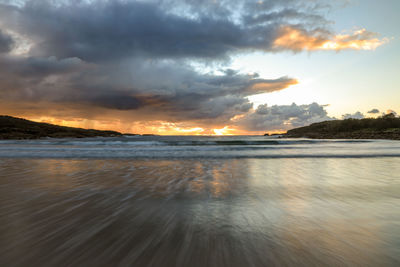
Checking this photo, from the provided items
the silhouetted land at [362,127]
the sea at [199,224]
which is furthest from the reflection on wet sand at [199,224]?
the silhouetted land at [362,127]

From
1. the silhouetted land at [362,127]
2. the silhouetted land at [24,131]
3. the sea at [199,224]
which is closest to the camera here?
the sea at [199,224]

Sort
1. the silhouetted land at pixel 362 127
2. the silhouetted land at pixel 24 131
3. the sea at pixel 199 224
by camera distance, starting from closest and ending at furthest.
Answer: the sea at pixel 199 224
the silhouetted land at pixel 362 127
the silhouetted land at pixel 24 131

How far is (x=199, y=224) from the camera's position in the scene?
10.1 feet

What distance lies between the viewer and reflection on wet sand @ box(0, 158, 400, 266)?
2174mm

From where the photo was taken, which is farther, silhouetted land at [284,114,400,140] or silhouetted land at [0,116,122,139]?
silhouetted land at [0,116,122,139]

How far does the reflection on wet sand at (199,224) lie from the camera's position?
7.13ft

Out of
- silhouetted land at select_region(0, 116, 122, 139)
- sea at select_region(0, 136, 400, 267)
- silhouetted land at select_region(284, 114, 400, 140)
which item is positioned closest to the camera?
sea at select_region(0, 136, 400, 267)

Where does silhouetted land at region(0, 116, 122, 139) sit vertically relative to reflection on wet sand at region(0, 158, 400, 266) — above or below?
above

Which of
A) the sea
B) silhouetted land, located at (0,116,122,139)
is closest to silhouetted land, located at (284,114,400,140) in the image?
the sea

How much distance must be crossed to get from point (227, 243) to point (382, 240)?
2052 millimetres

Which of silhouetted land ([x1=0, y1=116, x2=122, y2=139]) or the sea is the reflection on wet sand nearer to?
the sea

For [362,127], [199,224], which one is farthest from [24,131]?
[362,127]

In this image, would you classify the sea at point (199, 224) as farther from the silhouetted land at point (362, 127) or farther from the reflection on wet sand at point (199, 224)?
the silhouetted land at point (362, 127)

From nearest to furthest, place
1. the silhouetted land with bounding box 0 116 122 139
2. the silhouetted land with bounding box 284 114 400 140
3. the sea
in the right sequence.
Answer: the sea → the silhouetted land with bounding box 284 114 400 140 → the silhouetted land with bounding box 0 116 122 139
